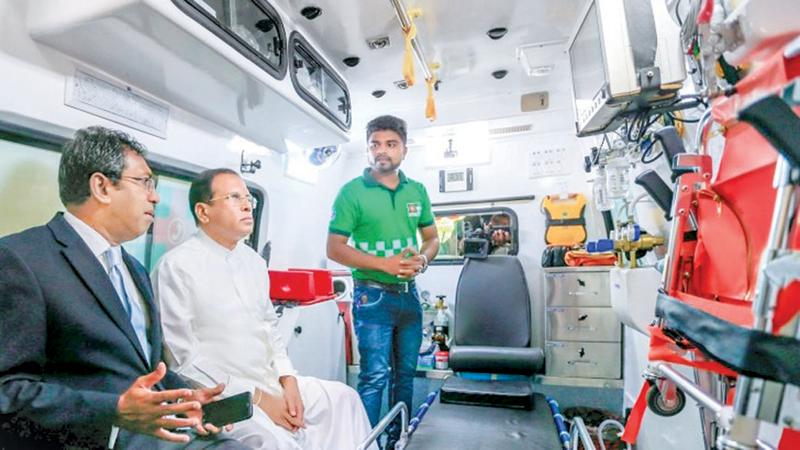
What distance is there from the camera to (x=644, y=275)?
1653mm

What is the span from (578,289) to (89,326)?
9.14 feet

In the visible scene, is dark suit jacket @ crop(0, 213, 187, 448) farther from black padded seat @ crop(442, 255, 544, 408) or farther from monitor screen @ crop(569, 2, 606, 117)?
black padded seat @ crop(442, 255, 544, 408)

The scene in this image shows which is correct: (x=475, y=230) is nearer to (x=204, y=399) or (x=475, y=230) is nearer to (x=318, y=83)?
(x=318, y=83)

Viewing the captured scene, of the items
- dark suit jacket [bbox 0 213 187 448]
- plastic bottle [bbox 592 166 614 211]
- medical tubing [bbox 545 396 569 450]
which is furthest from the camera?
plastic bottle [bbox 592 166 614 211]

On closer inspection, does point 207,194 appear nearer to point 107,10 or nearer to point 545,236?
point 107,10

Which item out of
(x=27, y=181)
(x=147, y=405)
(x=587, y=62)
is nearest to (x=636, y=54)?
(x=587, y=62)

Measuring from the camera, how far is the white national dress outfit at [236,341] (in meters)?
1.22

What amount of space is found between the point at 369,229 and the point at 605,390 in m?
2.27

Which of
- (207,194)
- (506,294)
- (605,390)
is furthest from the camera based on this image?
(506,294)

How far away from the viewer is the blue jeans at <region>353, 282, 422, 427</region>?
202 centimetres

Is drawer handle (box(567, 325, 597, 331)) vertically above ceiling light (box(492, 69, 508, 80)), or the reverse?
ceiling light (box(492, 69, 508, 80))

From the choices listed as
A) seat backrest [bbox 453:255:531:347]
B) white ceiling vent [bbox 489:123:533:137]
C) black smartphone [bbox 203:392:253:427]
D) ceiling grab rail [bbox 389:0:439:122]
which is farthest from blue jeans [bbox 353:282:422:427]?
white ceiling vent [bbox 489:123:533:137]

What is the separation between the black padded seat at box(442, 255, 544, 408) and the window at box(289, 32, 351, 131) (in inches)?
66.6

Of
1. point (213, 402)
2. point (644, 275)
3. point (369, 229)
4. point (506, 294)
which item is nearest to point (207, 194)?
point (213, 402)
